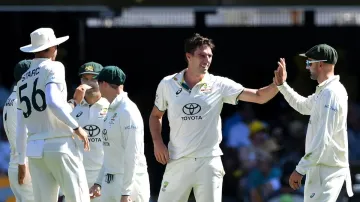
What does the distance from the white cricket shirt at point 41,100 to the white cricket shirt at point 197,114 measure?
96 centimetres

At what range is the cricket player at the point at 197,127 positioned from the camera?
8742 millimetres

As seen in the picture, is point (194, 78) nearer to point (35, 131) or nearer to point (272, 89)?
point (272, 89)

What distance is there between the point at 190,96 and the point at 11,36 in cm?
878

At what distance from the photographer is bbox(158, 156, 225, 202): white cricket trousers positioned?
872 centimetres

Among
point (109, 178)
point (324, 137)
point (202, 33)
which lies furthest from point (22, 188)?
point (202, 33)

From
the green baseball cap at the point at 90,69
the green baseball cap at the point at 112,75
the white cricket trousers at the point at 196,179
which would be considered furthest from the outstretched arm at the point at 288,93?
the green baseball cap at the point at 90,69

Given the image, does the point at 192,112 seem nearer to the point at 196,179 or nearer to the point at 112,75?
the point at 196,179

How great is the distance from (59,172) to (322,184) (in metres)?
2.18

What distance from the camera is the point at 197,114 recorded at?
879 cm

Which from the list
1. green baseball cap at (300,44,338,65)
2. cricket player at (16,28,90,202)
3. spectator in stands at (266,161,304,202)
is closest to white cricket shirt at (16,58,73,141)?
cricket player at (16,28,90,202)

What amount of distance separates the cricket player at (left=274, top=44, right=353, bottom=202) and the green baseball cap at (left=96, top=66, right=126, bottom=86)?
1.34 metres

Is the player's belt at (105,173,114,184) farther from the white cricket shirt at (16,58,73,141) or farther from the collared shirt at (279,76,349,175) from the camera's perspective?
the collared shirt at (279,76,349,175)

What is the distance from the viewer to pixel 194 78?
891cm
